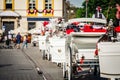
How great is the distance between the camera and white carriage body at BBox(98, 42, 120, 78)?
11711 mm

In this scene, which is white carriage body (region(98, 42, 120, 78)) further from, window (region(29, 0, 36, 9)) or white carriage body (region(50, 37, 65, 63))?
window (region(29, 0, 36, 9))

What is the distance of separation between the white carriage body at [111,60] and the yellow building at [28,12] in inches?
2599

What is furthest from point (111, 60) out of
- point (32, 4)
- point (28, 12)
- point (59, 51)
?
point (32, 4)

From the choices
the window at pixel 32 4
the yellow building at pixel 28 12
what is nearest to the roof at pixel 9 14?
the yellow building at pixel 28 12

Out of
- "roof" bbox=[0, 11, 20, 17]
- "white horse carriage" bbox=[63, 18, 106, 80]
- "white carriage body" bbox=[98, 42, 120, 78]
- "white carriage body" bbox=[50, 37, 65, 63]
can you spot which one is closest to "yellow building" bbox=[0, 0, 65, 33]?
"roof" bbox=[0, 11, 20, 17]

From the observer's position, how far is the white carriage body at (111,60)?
38.4 feet

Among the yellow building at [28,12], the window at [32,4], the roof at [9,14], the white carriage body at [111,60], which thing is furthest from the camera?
the window at [32,4]

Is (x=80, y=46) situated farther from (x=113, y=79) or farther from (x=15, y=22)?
(x=15, y=22)

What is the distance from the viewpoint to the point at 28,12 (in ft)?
257

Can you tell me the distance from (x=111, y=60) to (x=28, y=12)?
6699 cm

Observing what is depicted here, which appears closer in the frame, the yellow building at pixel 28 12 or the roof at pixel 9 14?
the roof at pixel 9 14

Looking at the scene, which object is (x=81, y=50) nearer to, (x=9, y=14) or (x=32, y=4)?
(x=9, y=14)

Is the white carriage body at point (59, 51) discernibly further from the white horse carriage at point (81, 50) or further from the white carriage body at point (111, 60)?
the white carriage body at point (111, 60)

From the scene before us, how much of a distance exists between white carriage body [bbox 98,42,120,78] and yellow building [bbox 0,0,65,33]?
66005mm
